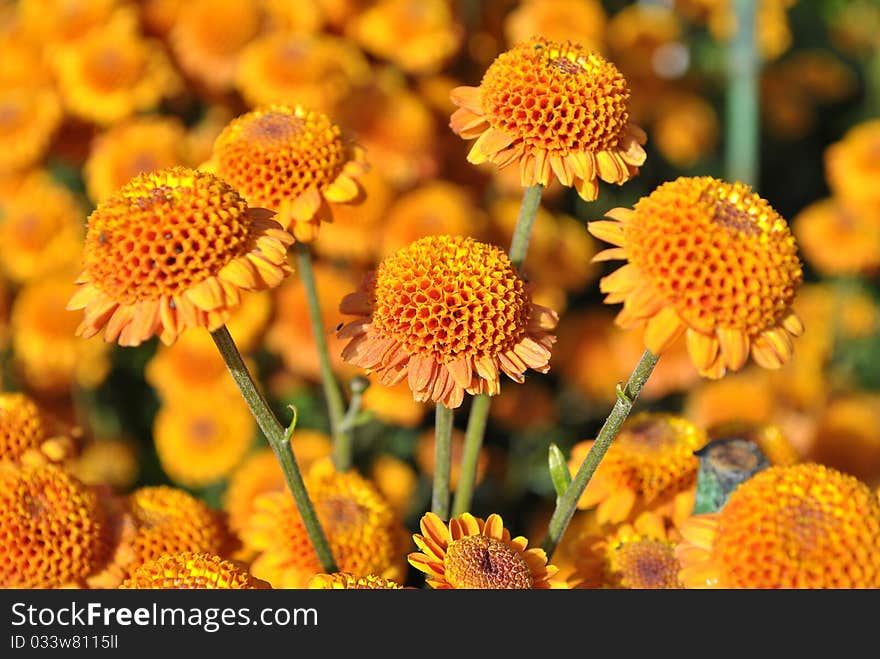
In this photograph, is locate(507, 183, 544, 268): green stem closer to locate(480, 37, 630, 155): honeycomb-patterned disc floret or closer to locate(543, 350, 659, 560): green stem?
locate(480, 37, 630, 155): honeycomb-patterned disc floret

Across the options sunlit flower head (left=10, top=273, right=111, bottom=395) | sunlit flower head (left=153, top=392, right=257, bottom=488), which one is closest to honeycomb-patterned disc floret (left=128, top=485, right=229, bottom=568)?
sunlit flower head (left=153, top=392, right=257, bottom=488)

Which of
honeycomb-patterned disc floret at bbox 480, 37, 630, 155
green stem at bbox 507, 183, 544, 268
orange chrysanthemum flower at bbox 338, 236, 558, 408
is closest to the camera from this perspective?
orange chrysanthemum flower at bbox 338, 236, 558, 408

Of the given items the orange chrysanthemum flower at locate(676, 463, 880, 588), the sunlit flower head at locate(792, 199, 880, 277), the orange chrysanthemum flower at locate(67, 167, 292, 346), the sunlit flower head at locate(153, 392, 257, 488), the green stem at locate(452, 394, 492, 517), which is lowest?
the sunlit flower head at locate(153, 392, 257, 488)

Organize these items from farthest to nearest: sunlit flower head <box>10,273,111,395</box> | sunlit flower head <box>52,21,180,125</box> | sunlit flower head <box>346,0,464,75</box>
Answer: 1. sunlit flower head <box>346,0,464,75</box>
2. sunlit flower head <box>52,21,180,125</box>
3. sunlit flower head <box>10,273,111,395</box>

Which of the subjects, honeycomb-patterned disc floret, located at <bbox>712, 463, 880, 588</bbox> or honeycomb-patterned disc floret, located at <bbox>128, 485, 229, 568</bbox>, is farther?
honeycomb-patterned disc floret, located at <bbox>128, 485, 229, 568</bbox>

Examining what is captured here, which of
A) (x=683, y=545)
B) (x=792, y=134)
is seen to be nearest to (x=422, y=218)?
(x=683, y=545)
